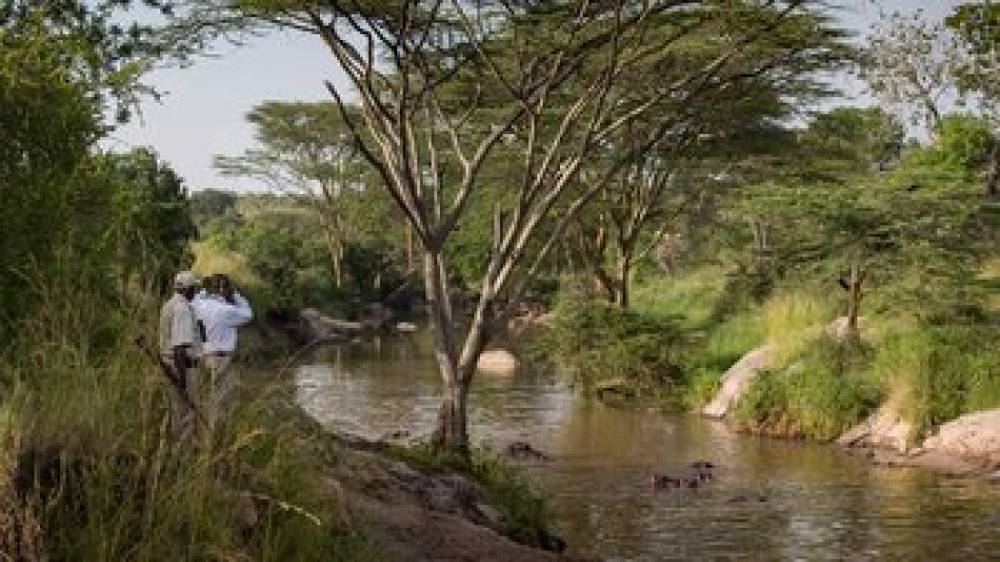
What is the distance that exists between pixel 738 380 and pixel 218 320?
14431mm

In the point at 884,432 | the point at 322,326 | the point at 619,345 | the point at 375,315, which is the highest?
the point at 375,315

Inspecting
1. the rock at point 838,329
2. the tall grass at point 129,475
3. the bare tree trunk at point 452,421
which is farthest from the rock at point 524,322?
the tall grass at point 129,475

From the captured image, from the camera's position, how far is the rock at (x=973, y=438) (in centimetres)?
1567

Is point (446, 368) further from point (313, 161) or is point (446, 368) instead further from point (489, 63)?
point (313, 161)

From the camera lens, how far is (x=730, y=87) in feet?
61.8

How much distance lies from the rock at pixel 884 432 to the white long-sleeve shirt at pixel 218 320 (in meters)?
11.1

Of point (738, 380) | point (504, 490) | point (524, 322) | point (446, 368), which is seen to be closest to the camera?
point (504, 490)

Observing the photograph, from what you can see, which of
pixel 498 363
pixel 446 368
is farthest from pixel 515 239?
pixel 498 363

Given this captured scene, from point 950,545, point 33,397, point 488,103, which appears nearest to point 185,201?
point 488,103

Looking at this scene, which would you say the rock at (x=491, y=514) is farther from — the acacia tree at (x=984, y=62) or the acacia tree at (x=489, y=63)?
the acacia tree at (x=984, y=62)

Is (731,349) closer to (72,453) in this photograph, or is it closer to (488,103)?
(488,103)

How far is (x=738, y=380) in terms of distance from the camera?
69.7ft

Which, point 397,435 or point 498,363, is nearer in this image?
point 397,435

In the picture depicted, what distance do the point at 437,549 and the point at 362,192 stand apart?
43.5 m
